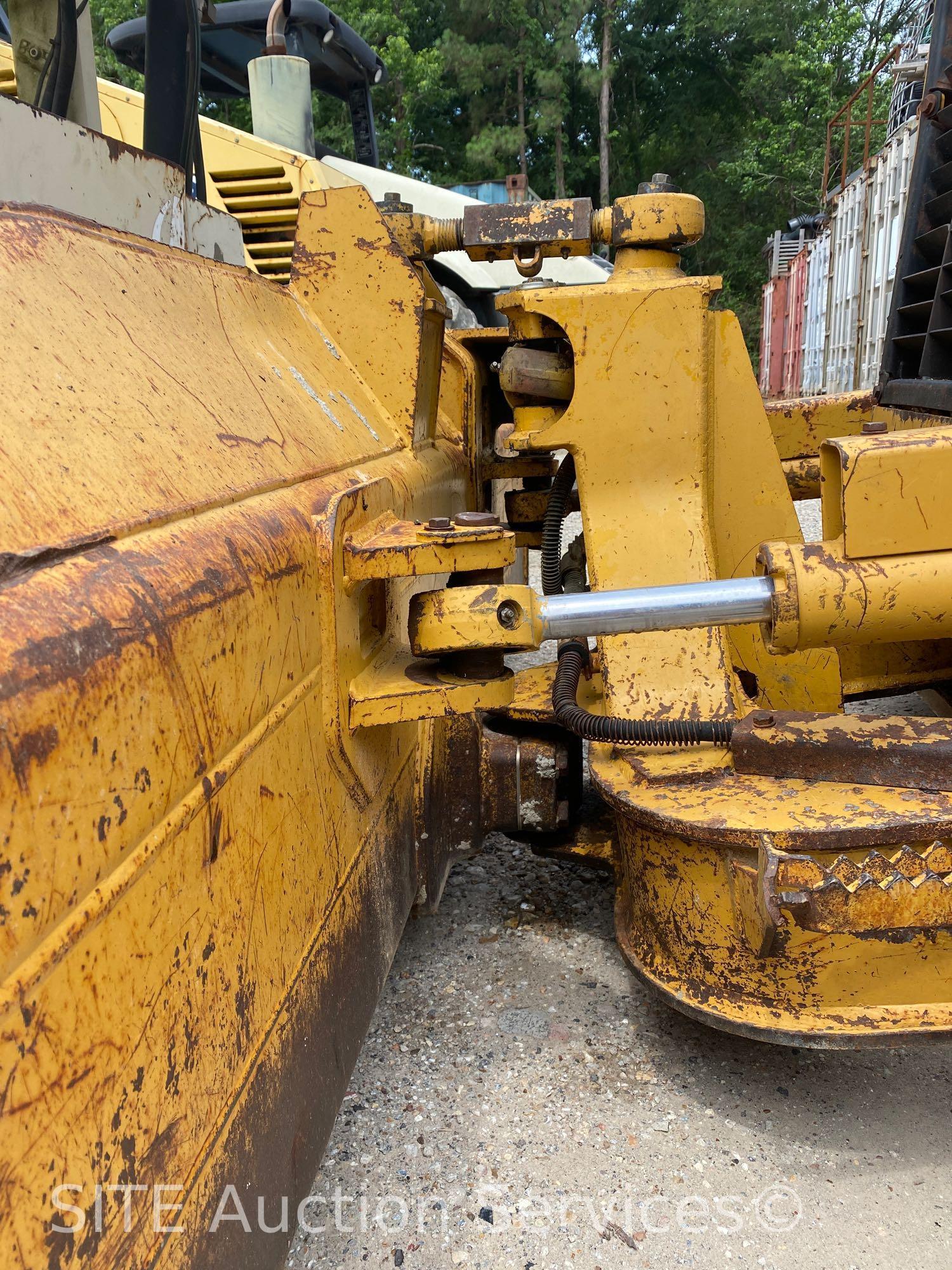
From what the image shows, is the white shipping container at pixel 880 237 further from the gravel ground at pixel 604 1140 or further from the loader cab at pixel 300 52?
the gravel ground at pixel 604 1140

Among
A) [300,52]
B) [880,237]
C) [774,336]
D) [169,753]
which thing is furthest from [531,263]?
[774,336]

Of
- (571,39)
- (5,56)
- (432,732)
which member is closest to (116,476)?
(432,732)

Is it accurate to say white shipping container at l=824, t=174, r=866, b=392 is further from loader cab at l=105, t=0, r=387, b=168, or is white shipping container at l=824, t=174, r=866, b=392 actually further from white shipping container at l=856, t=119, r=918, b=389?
loader cab at l=105, t=0, r=387, b=168

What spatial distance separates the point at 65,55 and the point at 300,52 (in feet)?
13.6

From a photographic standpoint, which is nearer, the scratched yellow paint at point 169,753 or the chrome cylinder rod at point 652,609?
the scratched yellow paint at point 169,753

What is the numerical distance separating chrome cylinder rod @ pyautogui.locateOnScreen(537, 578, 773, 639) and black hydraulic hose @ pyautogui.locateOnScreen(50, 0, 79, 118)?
4.43 ft

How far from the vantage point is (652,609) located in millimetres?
1612

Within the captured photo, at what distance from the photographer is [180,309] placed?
1.42m

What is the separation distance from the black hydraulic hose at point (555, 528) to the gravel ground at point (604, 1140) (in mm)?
966

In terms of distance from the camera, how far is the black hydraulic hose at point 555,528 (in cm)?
253

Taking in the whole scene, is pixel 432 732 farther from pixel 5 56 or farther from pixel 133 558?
pixel 5 56

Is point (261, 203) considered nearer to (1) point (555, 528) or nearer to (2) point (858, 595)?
(1) point (555, 528)

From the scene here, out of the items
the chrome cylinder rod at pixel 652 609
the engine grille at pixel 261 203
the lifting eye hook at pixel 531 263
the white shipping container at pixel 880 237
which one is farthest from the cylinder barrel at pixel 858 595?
the white shipping container at pixel 880 237

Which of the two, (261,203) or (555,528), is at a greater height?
(261,203)
